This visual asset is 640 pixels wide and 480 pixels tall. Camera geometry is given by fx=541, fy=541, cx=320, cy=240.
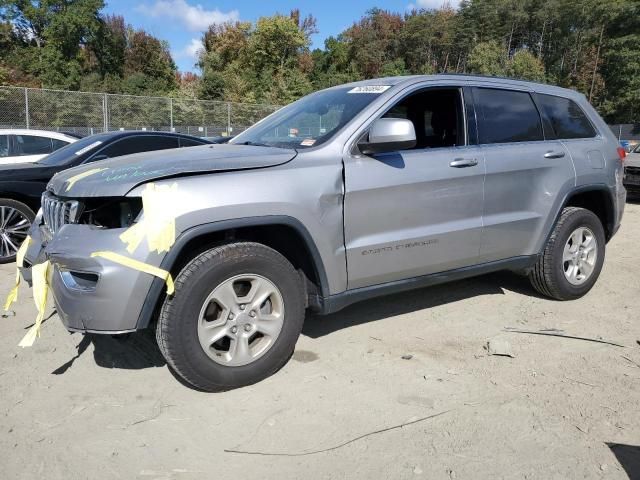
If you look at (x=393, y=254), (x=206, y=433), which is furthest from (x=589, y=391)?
(x=206, y=433)

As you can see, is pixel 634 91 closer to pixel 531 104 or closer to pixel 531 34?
pixel 531 34

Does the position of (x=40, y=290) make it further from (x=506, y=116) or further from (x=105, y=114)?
(x=105, y=114)

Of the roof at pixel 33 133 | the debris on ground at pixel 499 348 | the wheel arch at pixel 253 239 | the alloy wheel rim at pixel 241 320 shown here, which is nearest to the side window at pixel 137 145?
the roof at pixel 33 133

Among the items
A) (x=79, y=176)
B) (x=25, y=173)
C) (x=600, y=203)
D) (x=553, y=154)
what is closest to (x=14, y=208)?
(x=25, y=173)

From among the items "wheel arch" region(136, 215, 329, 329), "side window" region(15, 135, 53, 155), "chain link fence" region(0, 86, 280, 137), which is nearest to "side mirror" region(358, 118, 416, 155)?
"wheel arch" region(136, 215, 329, 329)

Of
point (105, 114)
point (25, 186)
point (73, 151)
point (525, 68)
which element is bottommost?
point (25, 186)

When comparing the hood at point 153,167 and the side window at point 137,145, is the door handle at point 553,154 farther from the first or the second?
the side window at point 137,145

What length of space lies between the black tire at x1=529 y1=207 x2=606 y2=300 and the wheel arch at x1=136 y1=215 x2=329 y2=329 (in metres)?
2.24

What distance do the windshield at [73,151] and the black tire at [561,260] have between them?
16.7 feet

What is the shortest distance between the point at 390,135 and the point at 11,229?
4705 mm

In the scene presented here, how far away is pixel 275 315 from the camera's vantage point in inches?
125

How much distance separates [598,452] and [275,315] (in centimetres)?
179

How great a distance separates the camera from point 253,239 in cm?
326

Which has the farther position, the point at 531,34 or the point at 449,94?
the point at 531,34
